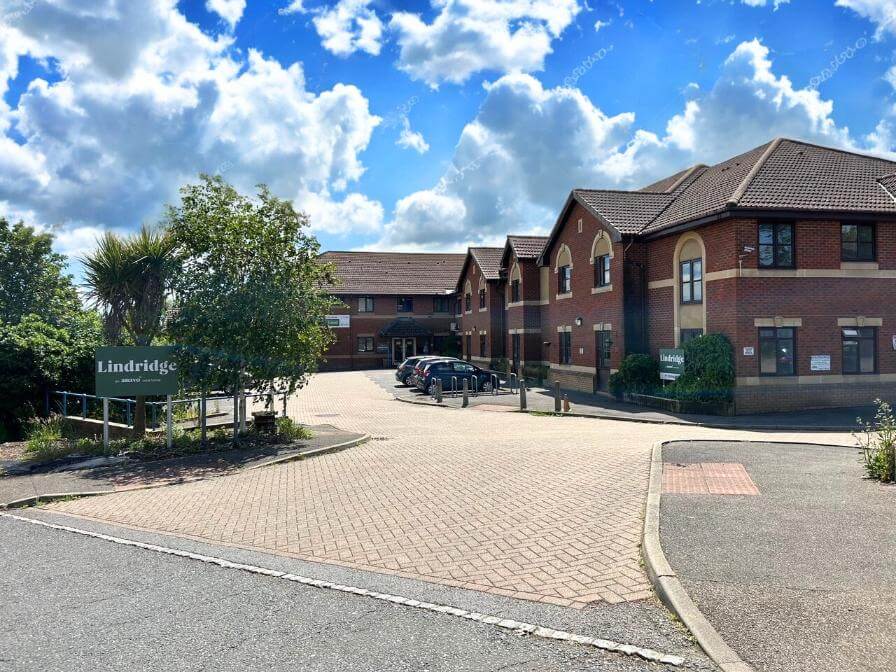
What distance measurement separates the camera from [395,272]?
56.7m

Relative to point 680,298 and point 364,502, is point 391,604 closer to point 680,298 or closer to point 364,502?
point 364,502

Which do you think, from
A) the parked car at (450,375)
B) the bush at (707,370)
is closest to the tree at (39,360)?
the parked car at (450,375)

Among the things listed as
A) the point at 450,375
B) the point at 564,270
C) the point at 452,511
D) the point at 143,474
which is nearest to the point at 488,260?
the point at 564,270

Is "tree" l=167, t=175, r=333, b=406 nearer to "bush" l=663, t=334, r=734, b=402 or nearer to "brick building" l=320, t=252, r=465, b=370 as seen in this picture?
"bush" l=663, t=334, r=734, b=402

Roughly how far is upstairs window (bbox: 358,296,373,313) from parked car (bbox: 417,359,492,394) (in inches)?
910

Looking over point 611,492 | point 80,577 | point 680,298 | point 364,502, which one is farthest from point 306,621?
point 680,298

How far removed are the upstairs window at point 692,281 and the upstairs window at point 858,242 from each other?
4259 millimetres

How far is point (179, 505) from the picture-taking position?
905 centimetres

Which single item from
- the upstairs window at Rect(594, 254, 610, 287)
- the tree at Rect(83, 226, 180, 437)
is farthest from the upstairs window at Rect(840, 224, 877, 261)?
the tree at Rect(83, 226, 180, 437)

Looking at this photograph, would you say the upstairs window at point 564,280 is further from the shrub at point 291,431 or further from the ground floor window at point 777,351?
the shrub at point 291,431

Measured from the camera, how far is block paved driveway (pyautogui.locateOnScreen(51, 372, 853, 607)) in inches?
234

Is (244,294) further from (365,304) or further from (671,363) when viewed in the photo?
(365,304)

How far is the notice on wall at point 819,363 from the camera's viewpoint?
2048 cm

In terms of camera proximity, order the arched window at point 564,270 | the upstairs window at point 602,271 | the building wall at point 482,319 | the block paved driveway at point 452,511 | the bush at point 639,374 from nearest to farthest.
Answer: the block paved driveway at point 452,511 → the bush at point 639,374 → the upstairs window at point 602,271 → the arched window at point 564,270 → the building wall at point 482,319
